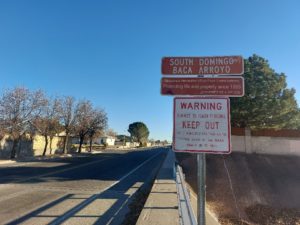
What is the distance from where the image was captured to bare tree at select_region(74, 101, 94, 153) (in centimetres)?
5353

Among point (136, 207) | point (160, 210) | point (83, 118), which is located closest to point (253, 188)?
point (136, 207)

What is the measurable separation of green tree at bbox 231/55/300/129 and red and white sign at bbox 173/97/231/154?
28459mm

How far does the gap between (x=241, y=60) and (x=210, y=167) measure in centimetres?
2408

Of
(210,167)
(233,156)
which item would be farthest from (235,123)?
(210,167)

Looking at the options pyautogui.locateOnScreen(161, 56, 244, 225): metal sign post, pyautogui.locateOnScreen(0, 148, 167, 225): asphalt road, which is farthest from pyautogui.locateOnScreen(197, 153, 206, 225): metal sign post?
pyautogui.locateOnScreen(0, 148, 167, 225): asphalt road

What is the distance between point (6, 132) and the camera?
116 feet

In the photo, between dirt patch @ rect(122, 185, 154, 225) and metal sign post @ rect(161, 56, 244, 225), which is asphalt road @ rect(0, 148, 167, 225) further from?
metal sign post @ rect(161, 56, 244, 225)

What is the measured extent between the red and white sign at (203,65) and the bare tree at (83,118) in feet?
166

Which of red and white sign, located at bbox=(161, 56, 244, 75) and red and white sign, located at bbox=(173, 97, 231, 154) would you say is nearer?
red and white sign, located at bbox=(173, 97, 231, 154)

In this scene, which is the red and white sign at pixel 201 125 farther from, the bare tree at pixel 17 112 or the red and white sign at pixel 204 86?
the bare tree at pixel 17 112

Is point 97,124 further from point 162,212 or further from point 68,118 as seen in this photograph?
point 162,212

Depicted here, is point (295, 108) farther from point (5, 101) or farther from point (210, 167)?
point (5, 101)

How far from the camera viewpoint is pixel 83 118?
54438 mm

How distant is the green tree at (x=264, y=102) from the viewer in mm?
31078
